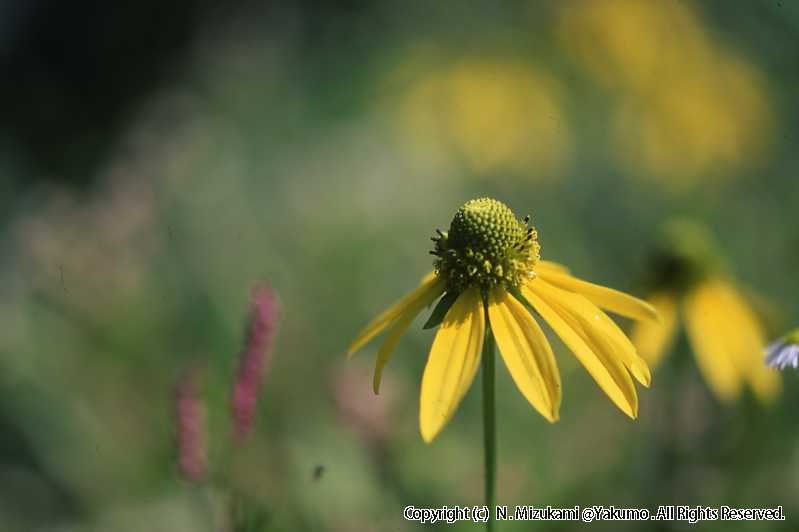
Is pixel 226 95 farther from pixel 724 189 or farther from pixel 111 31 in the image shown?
pixel 724 189

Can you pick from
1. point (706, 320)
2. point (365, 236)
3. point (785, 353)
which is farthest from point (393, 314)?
point (365, 236)

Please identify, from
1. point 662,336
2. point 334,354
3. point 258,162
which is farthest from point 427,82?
point 662,336

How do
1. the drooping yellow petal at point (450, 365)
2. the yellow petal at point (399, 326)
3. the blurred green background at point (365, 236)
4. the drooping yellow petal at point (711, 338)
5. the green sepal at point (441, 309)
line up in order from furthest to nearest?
the blurred green background at point (365, 236), the drooping yellow petal at point (711, 338), the green sepal at point (441, 309), the yellow petal at point (399, 326), the drooping yellow petal at point (450, 365)

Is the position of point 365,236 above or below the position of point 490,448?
above

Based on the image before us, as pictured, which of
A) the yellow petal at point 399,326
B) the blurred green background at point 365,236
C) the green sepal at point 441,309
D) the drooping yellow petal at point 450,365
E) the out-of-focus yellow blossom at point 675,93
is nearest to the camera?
the drooping yellow petal at point 450,365

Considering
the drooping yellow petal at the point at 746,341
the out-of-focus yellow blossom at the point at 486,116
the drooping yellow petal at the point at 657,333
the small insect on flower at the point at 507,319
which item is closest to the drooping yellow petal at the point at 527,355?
the small insect on flower at the point at 507,319

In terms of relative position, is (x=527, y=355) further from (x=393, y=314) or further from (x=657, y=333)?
(x=657, y=333)

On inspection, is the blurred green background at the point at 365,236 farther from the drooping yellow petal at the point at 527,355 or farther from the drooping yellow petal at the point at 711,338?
the drooping yellow petal at the point at 527,355
